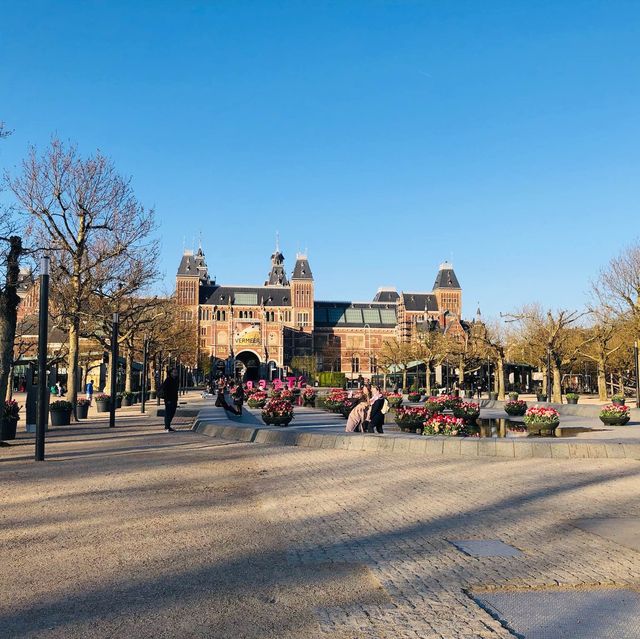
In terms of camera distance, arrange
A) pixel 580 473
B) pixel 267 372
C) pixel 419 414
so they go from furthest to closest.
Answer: pixel 267 372 < pixel 419 414 < pixel 580 473

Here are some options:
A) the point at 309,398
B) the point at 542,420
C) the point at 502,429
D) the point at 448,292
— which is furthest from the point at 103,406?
the point at 448,292

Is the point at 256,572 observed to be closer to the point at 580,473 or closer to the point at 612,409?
the point at 580,473

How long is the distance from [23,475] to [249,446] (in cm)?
647

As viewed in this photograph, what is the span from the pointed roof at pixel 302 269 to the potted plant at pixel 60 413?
10866 centimetres

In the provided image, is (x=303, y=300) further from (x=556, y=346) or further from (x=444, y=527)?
(x=444, y=527)

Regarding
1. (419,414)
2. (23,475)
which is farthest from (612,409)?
(23,475)

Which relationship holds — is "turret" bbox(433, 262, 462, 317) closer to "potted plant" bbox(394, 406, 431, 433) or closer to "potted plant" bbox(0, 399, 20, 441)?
Answer: "potted plant" bbox(394, 406, 431, 433)

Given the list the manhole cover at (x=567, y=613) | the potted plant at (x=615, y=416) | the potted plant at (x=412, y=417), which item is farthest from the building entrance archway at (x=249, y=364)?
the manhole cover at (x=567, y=613)

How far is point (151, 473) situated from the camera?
39.1 feet

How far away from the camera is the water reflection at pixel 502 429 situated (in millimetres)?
20967

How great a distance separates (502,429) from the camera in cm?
2342

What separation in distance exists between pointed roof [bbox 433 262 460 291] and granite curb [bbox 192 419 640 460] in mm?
120352

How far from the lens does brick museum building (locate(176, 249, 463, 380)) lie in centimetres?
12719

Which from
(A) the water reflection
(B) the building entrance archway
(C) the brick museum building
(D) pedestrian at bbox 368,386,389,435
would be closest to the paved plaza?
(D) pedestrian at bbox 368,386,389,435
